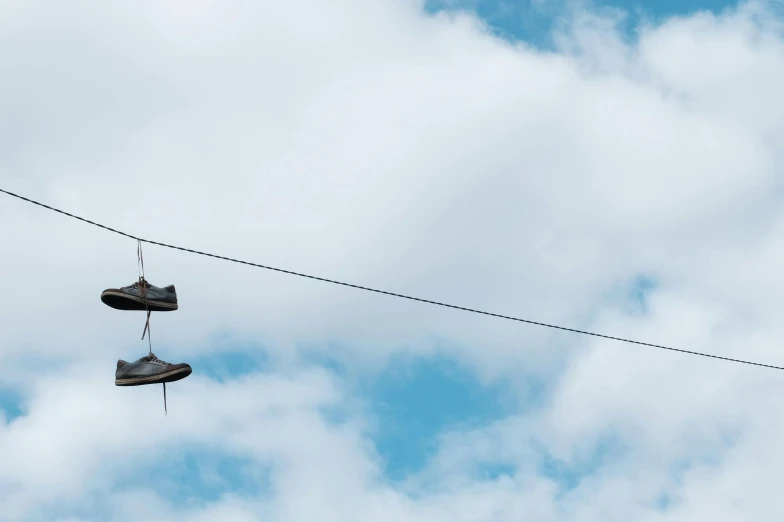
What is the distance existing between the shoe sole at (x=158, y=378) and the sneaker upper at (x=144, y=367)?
45 mm

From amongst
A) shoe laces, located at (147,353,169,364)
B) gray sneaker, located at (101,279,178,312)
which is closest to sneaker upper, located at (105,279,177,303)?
gray sneaker, located at (101,279,178,312)

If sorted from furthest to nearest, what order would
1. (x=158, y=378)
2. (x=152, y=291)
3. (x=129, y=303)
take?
(x=152, y=291), (x=158, y=378), (x=129, y=303)

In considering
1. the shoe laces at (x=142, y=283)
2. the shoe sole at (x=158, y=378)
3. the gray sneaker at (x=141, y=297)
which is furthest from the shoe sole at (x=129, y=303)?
the shoe sole at (x=158, y=378)

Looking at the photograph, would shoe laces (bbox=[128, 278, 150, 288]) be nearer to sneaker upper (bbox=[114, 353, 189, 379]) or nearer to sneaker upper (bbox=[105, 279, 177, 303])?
sneaker upper (bbox=[105, 279, 177, 303])

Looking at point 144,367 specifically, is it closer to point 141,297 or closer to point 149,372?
point 149,372

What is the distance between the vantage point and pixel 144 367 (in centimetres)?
1377

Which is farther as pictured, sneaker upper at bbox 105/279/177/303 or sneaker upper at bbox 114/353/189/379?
sneaker upper at bbox 114/353/189/379

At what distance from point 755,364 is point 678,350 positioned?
3.55 feet

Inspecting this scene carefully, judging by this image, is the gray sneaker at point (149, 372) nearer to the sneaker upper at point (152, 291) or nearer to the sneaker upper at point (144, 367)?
the sneaker upper at point (144, 367)

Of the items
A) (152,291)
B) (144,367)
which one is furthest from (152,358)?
(152,291)

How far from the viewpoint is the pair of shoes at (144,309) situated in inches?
523

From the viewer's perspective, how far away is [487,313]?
41.6ft

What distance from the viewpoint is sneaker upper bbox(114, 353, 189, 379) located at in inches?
534

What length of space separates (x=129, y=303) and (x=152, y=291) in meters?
0.39
